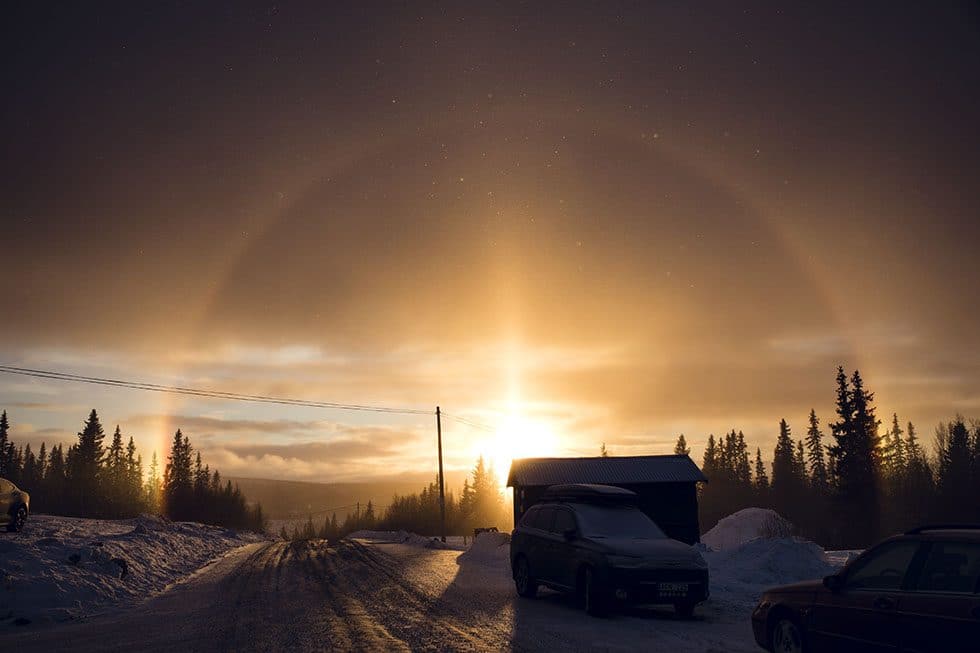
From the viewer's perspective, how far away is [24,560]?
52.9ft

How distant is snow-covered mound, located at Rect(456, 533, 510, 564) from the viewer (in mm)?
28781

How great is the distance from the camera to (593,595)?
511 inches

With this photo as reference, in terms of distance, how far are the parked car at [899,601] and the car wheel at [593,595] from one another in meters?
4.05

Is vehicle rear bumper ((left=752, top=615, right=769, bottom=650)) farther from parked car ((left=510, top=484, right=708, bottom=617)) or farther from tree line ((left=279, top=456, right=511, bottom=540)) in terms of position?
tree line ((left=279, top=456, right=511, bottom=540))

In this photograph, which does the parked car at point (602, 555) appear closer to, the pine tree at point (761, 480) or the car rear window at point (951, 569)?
the car rear window at point (951, 569)

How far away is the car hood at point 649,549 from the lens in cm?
1312

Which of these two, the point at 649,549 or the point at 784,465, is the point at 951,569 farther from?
the point at 784,465

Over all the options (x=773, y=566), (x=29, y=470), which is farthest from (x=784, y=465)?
(x=29, y=470)

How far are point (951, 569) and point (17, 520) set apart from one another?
28.0 meters

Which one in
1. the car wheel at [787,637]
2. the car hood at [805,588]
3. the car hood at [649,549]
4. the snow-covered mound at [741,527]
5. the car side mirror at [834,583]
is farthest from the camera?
the snow-covered mound at [741,527]

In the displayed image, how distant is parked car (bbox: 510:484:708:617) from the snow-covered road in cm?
43

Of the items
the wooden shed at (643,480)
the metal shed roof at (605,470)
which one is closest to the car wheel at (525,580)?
the wooden shed at (643,480)

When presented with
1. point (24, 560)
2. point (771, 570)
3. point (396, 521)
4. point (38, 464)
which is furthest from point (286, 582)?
point (38, 464)

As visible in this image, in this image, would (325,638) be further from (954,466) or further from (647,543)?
(954,466)
